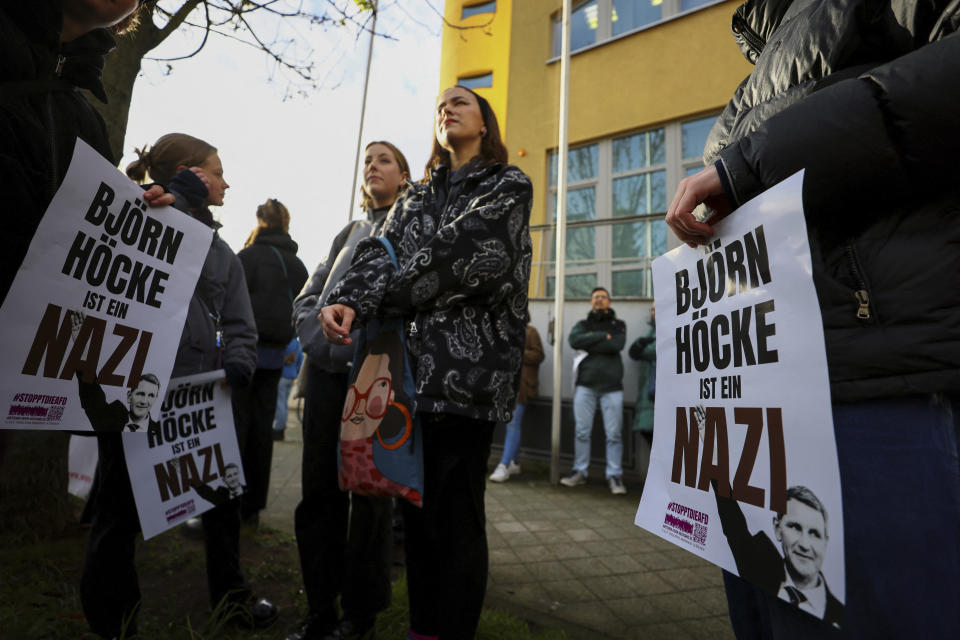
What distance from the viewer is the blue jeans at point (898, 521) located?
0.72 meters

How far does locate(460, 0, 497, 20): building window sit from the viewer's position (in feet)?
37.5

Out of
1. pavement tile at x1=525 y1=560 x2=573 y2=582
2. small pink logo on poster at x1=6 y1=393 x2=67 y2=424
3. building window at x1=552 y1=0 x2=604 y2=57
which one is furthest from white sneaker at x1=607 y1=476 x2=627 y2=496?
building window at x1=552 y1=0 x2=604 y2=57

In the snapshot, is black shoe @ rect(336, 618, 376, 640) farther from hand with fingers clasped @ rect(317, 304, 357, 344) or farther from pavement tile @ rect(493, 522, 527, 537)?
pavement tile @ rect(493, 522, 527, 537)

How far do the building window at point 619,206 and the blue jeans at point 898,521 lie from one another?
616 cm

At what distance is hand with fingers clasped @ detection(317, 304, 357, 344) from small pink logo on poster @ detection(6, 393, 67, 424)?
647 millimetres

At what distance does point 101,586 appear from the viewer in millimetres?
1753

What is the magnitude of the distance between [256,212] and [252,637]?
9.60ft

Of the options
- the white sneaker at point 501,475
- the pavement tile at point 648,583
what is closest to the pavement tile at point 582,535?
the pavement tile at point 648,583

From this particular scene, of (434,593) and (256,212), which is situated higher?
(256,212)

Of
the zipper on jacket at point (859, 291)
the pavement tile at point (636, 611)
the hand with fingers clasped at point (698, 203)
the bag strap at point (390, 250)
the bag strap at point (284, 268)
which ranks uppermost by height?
the bag strap at point (284, 268)

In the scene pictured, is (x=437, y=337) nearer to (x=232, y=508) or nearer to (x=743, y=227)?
(x=743, y=227)

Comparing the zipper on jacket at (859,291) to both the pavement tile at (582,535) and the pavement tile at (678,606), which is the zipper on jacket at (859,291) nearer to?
the pavement tile at (678,606)

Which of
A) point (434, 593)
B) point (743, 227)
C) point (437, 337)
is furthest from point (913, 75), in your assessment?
point (434, 593)

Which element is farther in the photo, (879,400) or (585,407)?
(585,407)
